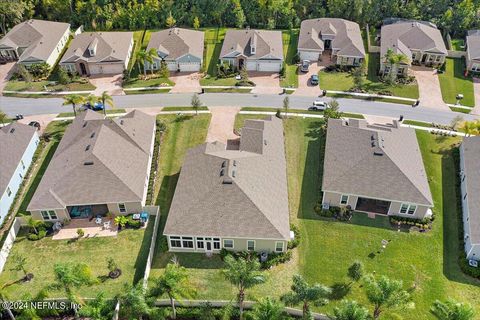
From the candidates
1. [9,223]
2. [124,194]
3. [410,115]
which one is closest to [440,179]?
[410,115]

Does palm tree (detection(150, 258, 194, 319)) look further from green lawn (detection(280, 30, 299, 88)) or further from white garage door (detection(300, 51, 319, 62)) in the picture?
white garage door (detection(300, 51, 319, 62))

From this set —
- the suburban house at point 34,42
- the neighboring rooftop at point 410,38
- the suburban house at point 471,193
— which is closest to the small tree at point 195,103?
the suburban house at point 34,42

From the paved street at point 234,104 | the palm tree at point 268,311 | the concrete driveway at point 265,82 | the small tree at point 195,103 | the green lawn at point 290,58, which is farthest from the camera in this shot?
the green lawn at point 290,58

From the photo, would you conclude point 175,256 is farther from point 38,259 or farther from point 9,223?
point 9,223

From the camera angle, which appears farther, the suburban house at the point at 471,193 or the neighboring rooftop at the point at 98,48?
the neighboring rooftop at the point at 98,48

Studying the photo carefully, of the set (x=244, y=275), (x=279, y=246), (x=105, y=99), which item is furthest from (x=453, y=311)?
(x=105, y=99)

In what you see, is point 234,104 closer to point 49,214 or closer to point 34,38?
point 49,214

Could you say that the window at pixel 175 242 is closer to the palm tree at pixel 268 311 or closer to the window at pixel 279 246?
the window at pixel 279 246

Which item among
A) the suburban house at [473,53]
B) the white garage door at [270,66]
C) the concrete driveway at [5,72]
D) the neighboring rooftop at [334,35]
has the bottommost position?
the concrete driveway at [5,72]
